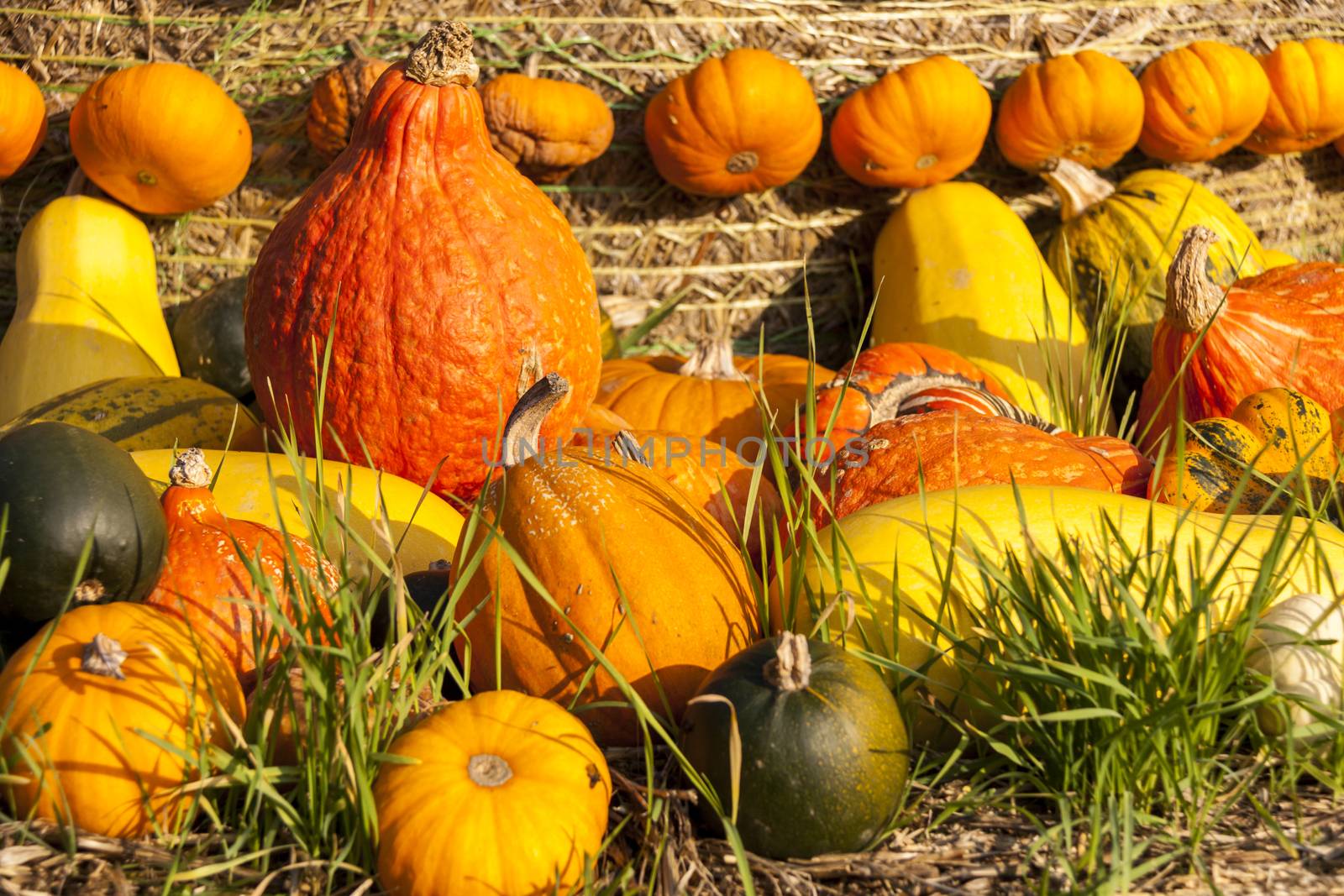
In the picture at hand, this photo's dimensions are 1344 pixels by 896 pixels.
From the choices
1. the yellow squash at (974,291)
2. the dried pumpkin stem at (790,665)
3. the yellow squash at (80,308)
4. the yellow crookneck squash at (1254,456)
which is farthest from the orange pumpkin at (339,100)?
the dried pumpkin stem at (790,665)

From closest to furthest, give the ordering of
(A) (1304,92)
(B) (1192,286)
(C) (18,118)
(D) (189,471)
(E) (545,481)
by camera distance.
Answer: (E) (545,481)
(D) (189,471)
(B) (1192,286)
(C) (18,118)
(A) (1304,92)

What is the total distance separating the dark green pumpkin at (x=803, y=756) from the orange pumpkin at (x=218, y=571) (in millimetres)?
779

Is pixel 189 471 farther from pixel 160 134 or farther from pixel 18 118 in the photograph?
pixel 18 118

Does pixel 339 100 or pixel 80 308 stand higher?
pixel 339 100

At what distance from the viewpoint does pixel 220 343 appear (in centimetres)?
431

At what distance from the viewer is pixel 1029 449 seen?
286cm

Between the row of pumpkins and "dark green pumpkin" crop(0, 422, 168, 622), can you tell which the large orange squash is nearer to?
the row of pumpkins

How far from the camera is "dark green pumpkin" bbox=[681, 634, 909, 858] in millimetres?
1826

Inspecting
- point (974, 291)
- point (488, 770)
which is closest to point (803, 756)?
point (488, 770)

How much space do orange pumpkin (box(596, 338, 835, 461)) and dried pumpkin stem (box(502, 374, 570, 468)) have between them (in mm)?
1207

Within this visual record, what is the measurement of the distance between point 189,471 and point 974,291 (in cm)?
299

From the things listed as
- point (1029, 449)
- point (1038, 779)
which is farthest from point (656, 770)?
point (1029, 449)

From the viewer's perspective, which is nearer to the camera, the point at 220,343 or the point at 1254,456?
the point at 1254,456

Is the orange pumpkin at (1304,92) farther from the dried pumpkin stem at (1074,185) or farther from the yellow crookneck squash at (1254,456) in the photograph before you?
the yellow crookneck squash at (1254,456)
